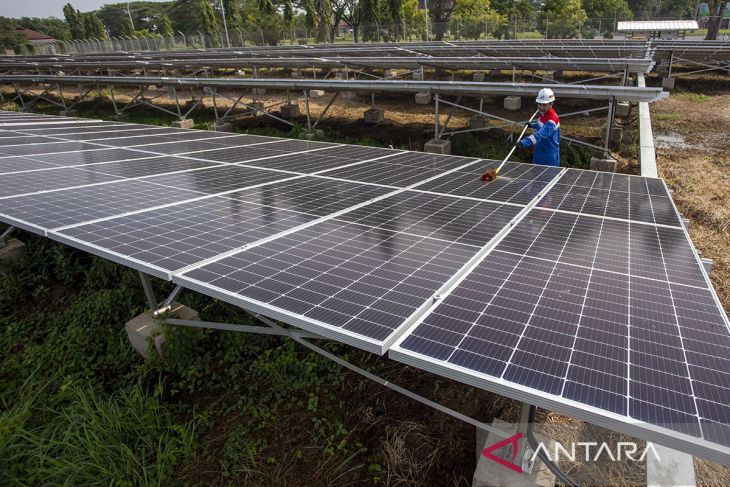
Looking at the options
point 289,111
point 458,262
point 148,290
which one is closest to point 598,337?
point 458,262

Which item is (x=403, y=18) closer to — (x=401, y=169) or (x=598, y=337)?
(x=401, y=169)

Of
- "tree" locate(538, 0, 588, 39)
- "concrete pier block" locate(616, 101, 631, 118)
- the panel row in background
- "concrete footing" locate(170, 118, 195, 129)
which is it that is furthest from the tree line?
the panel row in background

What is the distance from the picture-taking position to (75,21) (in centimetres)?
8619

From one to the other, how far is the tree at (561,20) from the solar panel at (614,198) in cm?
4499

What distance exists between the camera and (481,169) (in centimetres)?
912

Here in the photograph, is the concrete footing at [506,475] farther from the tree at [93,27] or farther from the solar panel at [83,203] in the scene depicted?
the tree at [93,27]

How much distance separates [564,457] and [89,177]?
9.67 metres

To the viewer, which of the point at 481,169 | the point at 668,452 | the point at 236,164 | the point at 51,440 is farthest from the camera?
the point at 236,164

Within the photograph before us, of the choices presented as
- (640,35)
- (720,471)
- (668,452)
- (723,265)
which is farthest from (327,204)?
(640,35)

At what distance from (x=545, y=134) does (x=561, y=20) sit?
46.4 meters

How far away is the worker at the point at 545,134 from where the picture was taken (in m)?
9.04

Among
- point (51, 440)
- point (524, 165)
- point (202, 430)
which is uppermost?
point (524, 165)

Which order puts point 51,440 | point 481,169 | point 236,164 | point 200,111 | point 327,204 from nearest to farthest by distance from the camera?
point 51,440
point 327,204
point 481,169
point 236,164
point 200,111

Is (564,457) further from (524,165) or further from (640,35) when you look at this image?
(640,35)
